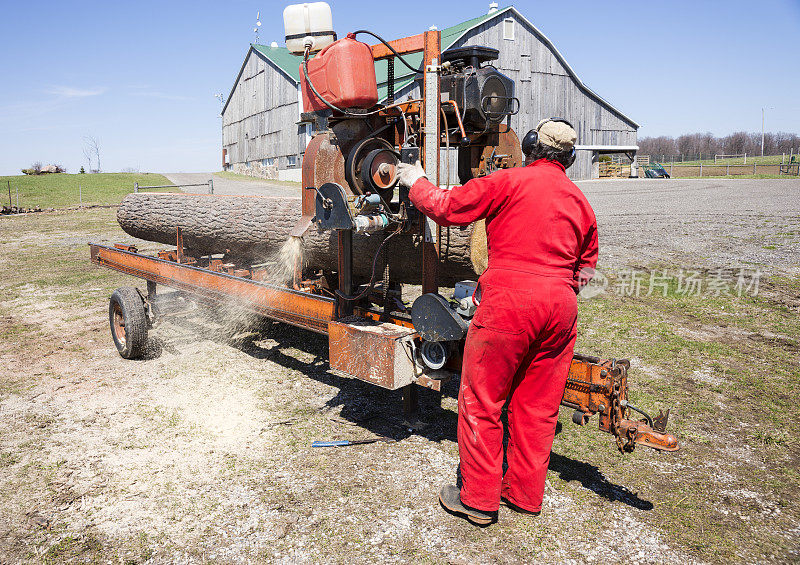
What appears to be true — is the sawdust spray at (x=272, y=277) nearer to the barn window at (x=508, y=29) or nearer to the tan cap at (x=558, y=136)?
the tan cap at (x=558, y=136)

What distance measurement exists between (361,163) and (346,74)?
0.58 m

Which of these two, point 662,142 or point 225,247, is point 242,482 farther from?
point 662,142

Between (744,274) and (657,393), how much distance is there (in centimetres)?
461

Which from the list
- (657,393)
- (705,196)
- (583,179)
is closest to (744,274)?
(657,393)

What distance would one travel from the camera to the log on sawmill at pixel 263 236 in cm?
426

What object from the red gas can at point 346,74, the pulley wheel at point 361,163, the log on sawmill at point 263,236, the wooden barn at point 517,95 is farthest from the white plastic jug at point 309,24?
the wooden barn at point 517,95

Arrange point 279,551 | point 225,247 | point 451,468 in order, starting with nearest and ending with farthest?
point 279,551 < point 451,468 < point 225,247

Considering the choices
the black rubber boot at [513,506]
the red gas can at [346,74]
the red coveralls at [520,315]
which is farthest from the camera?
the red gas can at [346,74]

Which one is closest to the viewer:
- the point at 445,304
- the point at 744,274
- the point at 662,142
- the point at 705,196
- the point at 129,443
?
the point at 445,304

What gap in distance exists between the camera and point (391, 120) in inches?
153

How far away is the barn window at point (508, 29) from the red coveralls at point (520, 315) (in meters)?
26.3

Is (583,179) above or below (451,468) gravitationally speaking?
above

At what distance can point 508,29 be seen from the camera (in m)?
26.1

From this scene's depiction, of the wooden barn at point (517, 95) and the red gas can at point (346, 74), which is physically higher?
the wooden barn at point (517, 95)
